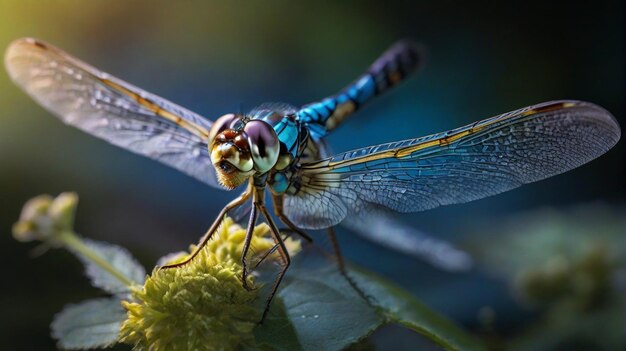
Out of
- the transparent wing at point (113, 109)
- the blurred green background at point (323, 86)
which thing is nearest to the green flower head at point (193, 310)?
the transparent wing at point (113, 109)

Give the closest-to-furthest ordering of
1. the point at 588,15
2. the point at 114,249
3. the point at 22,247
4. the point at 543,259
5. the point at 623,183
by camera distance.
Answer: the point at 114,249, the point at 543,259, the point at 22,247, the point at 623,183, the point at 588,15

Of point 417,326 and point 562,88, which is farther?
point 562,88

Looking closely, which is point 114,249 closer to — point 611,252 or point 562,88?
point 611,252

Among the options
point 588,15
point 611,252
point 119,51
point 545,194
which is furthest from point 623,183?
point 119,51

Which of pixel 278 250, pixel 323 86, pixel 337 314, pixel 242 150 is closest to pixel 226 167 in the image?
pixel 242 150

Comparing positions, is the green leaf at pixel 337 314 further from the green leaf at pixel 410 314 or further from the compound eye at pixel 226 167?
the compound eye at pixel 226 167

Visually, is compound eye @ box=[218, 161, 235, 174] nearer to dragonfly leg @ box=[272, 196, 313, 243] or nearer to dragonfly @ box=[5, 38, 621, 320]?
dragonfly @ box=[5, 38, 621, 320]

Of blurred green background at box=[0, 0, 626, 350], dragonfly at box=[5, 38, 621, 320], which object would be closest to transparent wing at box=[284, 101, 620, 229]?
dragonfly at box=[5, 38, 621, 320]
